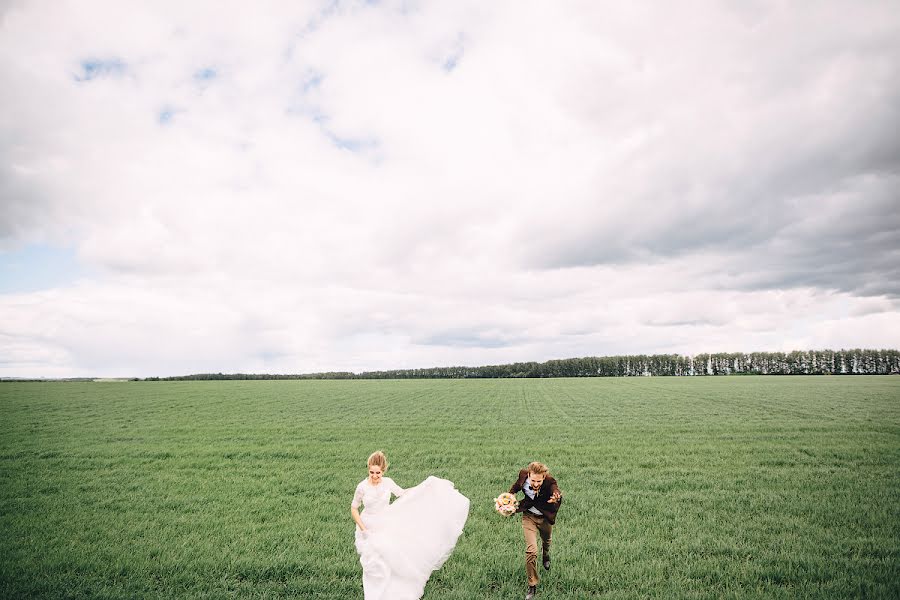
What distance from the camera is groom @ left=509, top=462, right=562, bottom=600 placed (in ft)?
24.4

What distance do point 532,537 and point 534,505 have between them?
48 centimetres

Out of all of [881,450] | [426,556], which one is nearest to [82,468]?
[426,556]

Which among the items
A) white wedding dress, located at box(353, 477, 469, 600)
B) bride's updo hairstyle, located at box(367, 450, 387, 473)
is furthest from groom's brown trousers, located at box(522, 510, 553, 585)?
bride's updo hairstyle, located at box(367, 450, 387, 473)

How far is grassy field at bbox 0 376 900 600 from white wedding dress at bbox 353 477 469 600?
4.08 feet

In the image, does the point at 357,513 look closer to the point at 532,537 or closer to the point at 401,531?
the point at 401,531

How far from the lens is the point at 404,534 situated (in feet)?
22.5

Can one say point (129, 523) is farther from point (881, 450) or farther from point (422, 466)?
point (881, 450)

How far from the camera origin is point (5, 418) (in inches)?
1308

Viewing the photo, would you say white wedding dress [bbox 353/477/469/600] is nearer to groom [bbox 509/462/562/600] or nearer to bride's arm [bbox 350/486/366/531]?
bride's arm [bbox 350/486/366/531]

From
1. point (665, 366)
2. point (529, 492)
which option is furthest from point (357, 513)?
point (665, 366)

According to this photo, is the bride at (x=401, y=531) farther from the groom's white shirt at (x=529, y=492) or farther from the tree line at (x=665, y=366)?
the tree line at (x=665, y=366)

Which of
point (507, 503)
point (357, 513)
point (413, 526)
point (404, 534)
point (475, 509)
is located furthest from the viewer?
point (475, 509)

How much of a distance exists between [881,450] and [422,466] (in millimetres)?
18990

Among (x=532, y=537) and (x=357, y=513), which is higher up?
(x=357, y=513)
